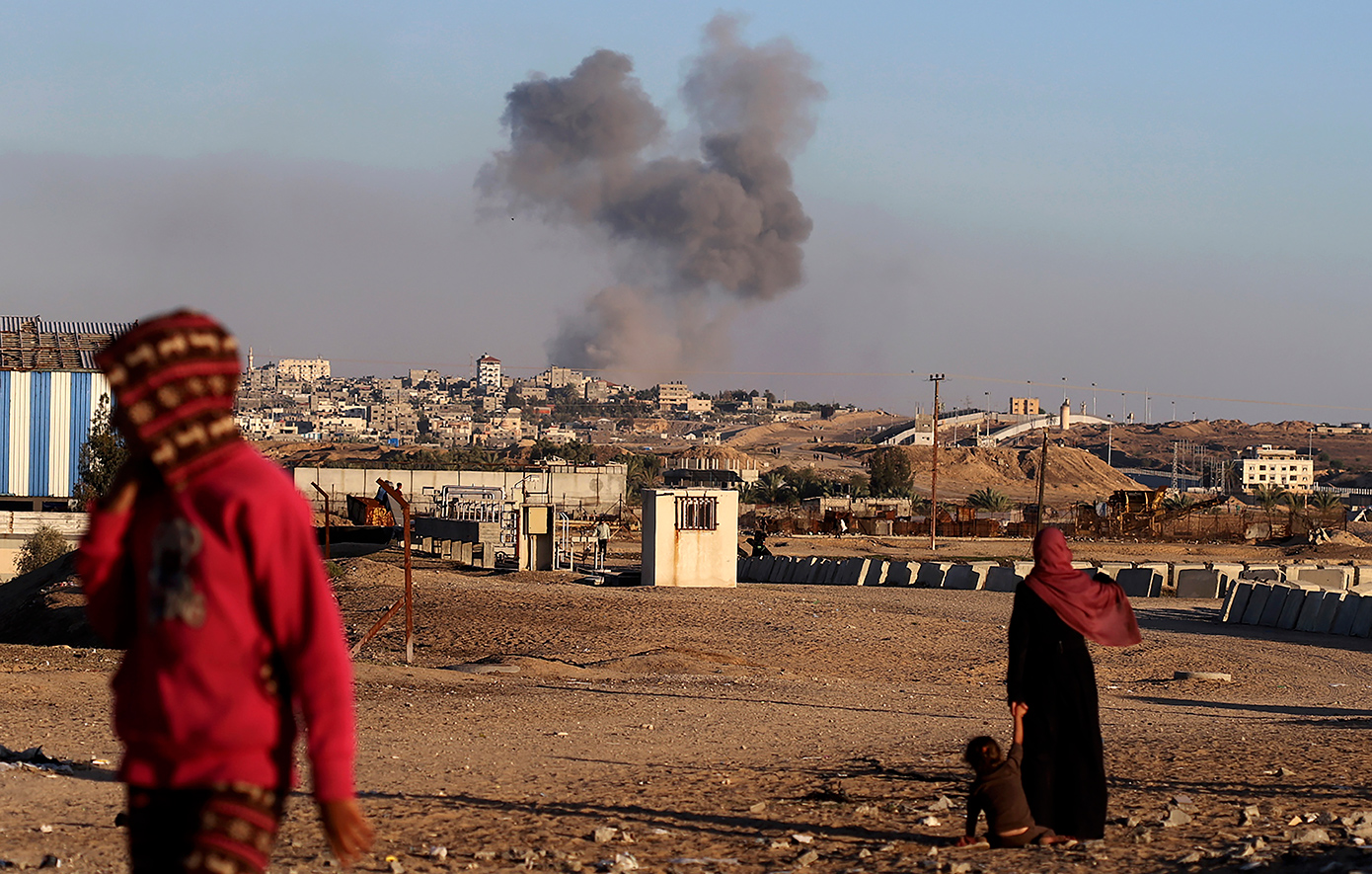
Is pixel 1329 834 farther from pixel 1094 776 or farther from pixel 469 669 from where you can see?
pixel 469 669

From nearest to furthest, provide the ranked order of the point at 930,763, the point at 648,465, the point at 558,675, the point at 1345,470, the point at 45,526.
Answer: the point at 930,763
the point at 558,675
the point at 45,526
the point at 648,465
the point at 1345,470

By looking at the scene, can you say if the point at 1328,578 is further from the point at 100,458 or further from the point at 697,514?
the point at 100,458

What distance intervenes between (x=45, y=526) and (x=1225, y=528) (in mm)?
50915

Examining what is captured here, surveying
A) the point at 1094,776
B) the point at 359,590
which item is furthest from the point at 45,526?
the point at 1094,776

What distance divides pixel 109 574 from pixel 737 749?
28.3 ft

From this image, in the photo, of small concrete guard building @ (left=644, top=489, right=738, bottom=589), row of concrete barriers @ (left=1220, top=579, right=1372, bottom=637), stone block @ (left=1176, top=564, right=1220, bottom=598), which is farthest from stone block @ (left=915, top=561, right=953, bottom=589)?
row of concrete barriers @ (left=1220, top=579, right=1372, bottom=637)

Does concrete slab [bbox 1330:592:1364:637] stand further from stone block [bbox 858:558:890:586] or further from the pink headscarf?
the pink headscarf

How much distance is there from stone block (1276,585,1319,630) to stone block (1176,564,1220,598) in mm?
7008

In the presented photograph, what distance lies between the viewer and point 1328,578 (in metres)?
36.3

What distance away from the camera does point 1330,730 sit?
1248 centimetres

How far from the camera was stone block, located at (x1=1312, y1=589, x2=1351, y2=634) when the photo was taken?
26.9 meters

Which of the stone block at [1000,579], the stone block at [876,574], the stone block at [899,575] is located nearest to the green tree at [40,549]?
the stone block at [876,574]

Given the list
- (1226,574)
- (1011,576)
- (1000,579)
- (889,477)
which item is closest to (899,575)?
(1000,579)

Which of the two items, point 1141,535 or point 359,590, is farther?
point 1141,535
